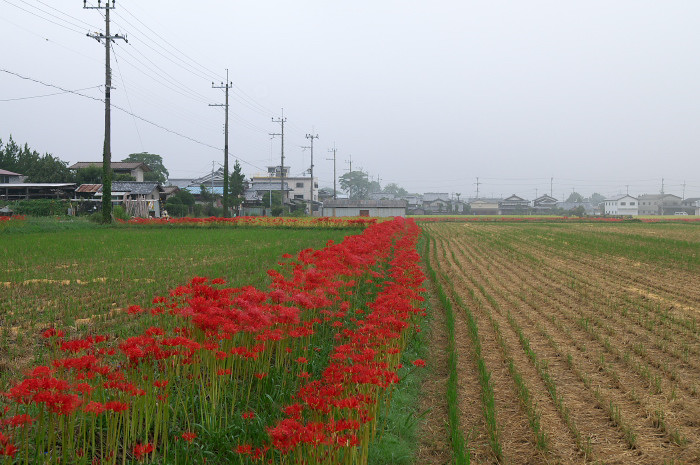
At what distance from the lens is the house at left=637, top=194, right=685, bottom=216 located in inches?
4067

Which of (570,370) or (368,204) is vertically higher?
(368,204)

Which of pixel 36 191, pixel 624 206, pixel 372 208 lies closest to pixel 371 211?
pixel 372 208

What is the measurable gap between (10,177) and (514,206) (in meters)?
82.0

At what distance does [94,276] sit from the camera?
11.5 m

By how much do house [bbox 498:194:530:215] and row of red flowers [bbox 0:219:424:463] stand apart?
97.6 metres

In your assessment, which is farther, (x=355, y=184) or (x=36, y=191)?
(x=355, y=184)

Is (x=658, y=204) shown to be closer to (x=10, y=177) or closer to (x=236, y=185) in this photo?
(x=236, y=185)

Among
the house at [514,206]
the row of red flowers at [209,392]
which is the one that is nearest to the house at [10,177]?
the row of red flowers at [209,392]

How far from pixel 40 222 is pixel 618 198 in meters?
103

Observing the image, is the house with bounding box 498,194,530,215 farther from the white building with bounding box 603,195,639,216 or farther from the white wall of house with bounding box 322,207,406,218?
the white wall of house with bounding box 322,207,406,218

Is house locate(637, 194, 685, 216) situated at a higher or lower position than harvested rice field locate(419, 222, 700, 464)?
higher

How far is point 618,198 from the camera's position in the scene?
4080 inches

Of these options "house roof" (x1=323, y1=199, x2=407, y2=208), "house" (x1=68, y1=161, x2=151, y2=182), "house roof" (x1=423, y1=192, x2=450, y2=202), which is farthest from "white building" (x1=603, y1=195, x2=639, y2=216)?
"house" (x1=68, y1=161, x2=151, y2=182)

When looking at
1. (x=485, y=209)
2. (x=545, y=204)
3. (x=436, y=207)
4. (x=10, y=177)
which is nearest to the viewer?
(x=10, y=177)
